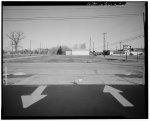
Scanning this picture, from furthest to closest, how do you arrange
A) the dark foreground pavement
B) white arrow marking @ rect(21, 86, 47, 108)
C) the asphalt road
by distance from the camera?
the asphalt road < white arrow marking @ rect(21, 86, 47, 108) < the dark foreground pavement

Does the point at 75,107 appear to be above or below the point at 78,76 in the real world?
below

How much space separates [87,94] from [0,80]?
4180mm

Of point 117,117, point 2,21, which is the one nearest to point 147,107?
point 117,117

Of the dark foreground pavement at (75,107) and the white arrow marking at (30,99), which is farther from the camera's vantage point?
the white arrow marking at (30,99)

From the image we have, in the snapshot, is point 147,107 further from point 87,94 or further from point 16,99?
point 16,99

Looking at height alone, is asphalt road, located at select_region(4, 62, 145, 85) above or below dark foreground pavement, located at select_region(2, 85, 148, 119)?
above

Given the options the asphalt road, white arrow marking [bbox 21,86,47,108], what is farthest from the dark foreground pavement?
the asphalt road

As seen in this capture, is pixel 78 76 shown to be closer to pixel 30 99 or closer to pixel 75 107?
pixel 30 99

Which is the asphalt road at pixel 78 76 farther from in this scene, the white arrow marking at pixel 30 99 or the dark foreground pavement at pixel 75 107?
the dark foreground pavement at pixel 75 107

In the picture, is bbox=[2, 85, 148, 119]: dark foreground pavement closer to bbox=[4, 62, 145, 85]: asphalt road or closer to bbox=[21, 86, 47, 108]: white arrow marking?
bbox=[21, 86, 47, 108]: white arrow marking

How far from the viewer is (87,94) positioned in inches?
281

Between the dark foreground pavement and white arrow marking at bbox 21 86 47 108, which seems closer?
the dark foreground pavement

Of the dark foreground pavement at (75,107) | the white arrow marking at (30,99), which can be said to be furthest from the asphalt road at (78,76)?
the dark foreground pavement at (75,107)

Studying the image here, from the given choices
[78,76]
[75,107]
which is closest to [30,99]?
[75,107]
